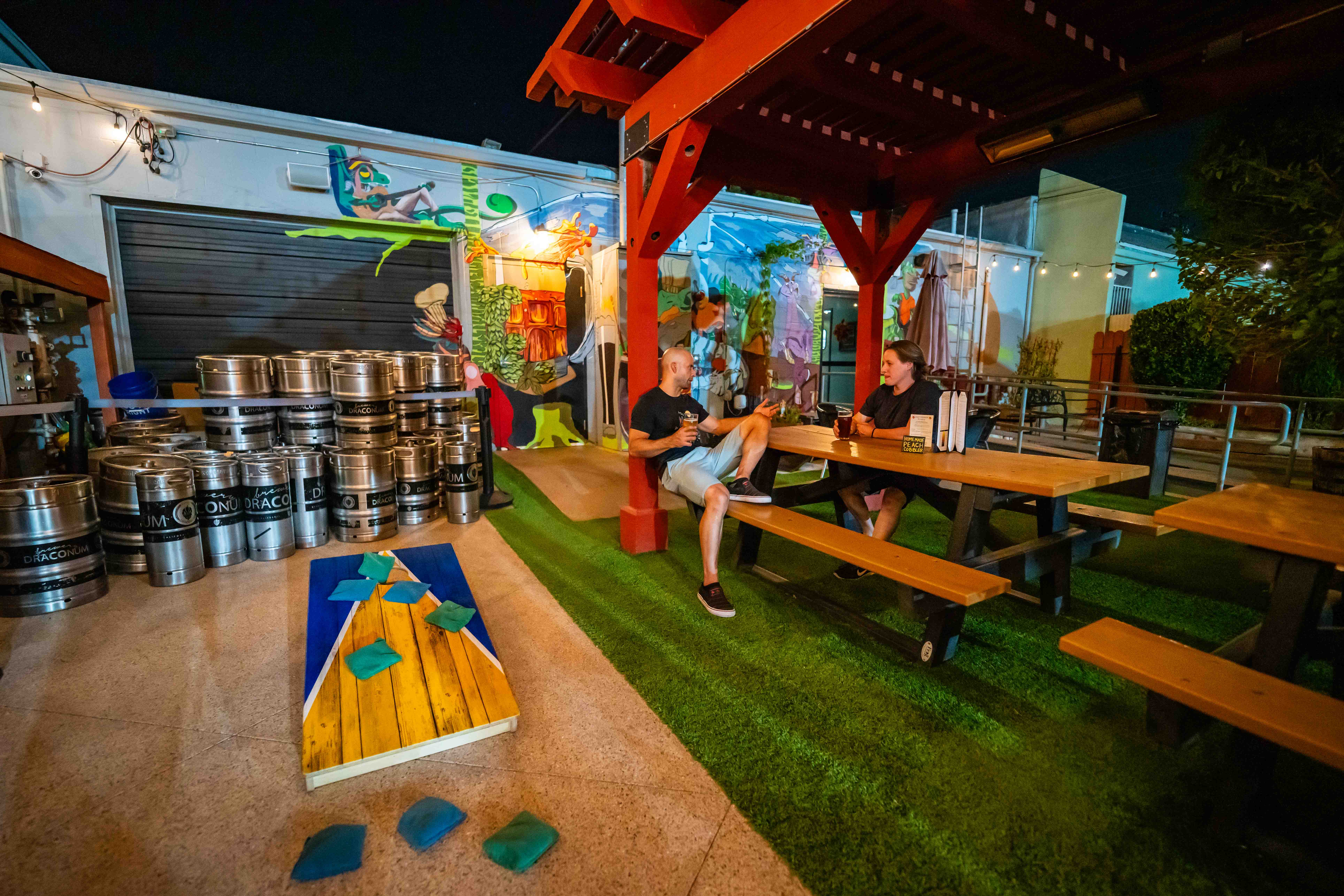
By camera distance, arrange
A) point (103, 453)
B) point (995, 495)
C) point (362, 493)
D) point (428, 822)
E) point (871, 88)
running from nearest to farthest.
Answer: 1. point (428, 822)
2. point (995, 495)
3. point (871, 88)
4. point (103, 453)
5. point (362, 493)

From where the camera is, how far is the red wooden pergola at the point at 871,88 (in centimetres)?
239

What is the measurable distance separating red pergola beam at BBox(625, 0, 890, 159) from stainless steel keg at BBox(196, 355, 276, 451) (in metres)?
3.11

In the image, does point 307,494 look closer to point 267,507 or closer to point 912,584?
point 267,507

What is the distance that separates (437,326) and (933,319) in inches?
300

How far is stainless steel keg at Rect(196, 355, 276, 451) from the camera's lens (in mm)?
3861

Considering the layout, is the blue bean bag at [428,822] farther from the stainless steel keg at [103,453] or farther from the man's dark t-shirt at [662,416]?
the stainless steel keg at [103,453]

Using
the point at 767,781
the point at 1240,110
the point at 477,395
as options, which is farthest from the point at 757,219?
the point at 767,781

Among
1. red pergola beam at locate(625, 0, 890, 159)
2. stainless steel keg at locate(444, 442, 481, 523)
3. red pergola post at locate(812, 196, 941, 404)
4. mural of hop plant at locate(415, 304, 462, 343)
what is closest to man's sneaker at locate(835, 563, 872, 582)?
red pergola post at locate(812, 196, 941, 404)

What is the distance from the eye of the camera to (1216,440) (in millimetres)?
8281

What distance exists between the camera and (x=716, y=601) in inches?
113

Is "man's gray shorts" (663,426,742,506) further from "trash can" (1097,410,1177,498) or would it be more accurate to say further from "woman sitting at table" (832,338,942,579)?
"trash can" (1097,410,1177,498)

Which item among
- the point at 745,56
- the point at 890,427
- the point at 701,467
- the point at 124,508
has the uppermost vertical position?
the point at 745,56

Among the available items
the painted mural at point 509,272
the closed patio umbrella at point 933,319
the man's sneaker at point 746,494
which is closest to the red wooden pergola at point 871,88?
the man's sneaker at point 746,494

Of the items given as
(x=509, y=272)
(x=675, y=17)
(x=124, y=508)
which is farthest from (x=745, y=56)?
(x=509, y=272)
